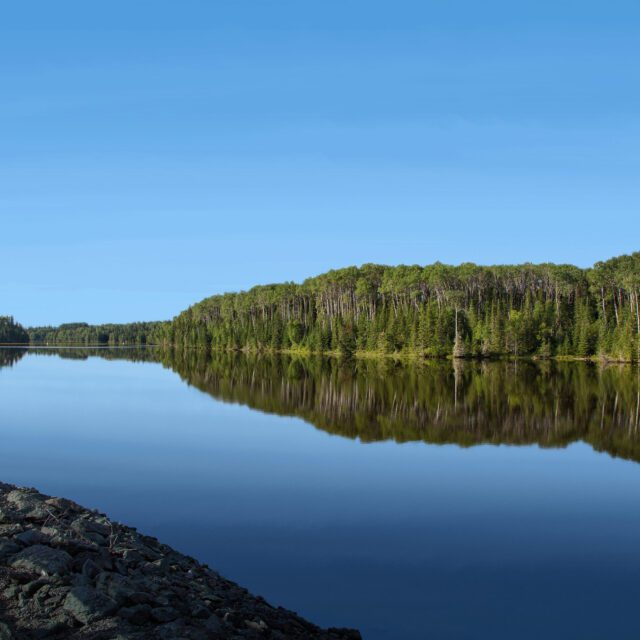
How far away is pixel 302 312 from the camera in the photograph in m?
152

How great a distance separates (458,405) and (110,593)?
106 feet

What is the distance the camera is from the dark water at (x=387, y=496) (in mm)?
11078

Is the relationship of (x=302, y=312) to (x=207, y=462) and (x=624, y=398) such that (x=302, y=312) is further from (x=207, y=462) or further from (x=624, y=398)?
(x=207, y=462)

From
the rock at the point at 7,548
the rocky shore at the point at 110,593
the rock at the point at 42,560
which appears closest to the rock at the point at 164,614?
the rocky shore at the point at 110,593

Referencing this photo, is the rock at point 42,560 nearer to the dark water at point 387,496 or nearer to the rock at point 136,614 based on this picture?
→ the rock at point 136,614

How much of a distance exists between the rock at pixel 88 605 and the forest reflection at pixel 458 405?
19849 millimetres

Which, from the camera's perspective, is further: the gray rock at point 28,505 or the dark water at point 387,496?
the gray rock at point 28,505

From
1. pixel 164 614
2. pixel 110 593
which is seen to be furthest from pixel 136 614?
pixel 110 593

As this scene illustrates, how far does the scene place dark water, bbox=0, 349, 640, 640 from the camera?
11078 mm

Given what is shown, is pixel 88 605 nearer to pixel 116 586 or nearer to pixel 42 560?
pixel 116 586

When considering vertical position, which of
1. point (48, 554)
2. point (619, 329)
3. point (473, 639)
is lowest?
point (473, 639)

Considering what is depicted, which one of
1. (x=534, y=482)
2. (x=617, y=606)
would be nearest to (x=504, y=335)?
(x=534, y=482)

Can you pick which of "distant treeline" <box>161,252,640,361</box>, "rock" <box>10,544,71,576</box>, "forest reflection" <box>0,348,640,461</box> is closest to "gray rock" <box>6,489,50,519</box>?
"rock" <box>10,544,71,576</box>

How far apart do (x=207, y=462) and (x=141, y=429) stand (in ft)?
31.2
